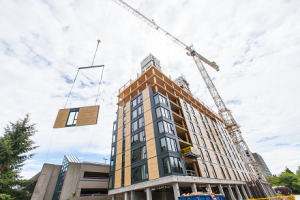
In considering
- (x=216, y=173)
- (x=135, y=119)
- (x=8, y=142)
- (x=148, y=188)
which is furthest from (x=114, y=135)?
(x=216, y=173)

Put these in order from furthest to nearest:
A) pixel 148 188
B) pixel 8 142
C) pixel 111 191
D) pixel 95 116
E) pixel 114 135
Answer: pixel 114 135
pixel 111 191
pixel 8 142
pixel 148 188
pixel 95 116

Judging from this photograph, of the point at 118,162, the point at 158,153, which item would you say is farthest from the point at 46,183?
Answer: the point at 158,153

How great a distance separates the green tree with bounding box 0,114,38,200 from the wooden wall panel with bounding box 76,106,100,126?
17.9 meters

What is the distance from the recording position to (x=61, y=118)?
17234mm

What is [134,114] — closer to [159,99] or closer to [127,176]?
[159,99]

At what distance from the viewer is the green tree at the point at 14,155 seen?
23320 mm

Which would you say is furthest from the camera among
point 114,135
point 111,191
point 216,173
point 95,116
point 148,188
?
point 114,135

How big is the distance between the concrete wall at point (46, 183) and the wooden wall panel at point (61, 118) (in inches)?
1061

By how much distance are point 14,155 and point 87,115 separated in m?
21.4

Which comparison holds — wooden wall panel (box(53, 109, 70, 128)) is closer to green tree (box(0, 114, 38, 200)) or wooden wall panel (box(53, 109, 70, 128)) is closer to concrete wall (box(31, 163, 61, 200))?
green tree (box(0, 114, 38, 200))

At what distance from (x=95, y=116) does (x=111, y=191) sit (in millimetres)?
19669

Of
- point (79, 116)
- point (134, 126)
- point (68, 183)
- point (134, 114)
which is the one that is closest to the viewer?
point (79, 116)

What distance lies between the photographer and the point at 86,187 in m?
33.5

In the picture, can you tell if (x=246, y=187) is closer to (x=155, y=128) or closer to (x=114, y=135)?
(x=155, y=128)
